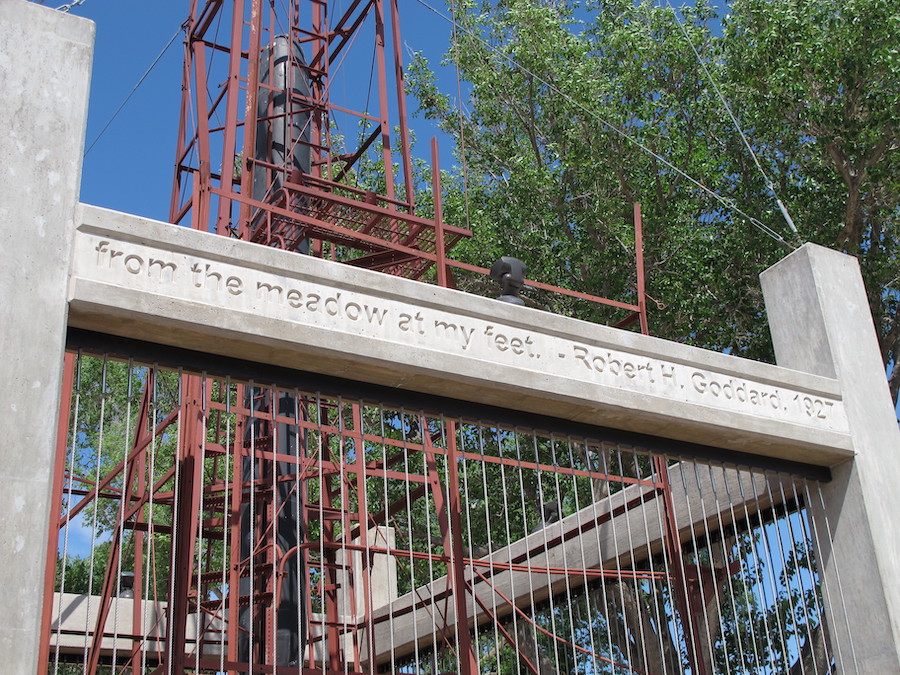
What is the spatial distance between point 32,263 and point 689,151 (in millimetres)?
17108

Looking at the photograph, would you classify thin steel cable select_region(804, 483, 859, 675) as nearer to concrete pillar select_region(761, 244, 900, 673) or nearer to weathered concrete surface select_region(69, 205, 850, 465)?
concrete pillar select_region(761, 244, 900, 673)

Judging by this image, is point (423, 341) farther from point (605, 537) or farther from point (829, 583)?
point (605, 537)

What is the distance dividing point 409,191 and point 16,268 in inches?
348

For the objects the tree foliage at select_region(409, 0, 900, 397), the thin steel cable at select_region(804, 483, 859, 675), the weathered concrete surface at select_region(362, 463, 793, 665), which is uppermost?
the tree foliage at select_region(409, 0, 900, 397)

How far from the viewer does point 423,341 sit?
828 centimetres

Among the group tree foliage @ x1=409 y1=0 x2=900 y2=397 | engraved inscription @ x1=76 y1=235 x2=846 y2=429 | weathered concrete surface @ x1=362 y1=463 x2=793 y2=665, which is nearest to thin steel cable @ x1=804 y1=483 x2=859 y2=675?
weathered concrete surface @ x1=362 y1=463 x2=793 y2=665

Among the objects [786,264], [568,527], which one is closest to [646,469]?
[568,527]

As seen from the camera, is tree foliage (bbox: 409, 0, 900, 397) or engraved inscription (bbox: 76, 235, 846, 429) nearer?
engraved inscription (bbox: 76, 235, 846, 429)

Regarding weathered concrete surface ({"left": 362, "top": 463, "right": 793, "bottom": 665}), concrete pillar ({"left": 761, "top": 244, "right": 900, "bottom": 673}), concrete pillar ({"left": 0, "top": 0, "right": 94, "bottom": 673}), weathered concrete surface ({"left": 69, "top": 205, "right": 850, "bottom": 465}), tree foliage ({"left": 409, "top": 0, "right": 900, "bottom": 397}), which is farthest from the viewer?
tree foliage ({"left": 409, "top": 0, "right": 900, "bottom": 397})

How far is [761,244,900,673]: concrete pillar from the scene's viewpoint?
30.9 ft

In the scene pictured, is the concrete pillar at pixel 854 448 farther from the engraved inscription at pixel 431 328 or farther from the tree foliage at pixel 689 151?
the tree foliage at pixel 689 151

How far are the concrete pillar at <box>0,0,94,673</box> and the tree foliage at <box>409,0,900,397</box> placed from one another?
1304 cm

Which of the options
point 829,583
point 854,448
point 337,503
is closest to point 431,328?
point 854,448

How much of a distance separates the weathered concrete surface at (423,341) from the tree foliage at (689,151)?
10669 mm
